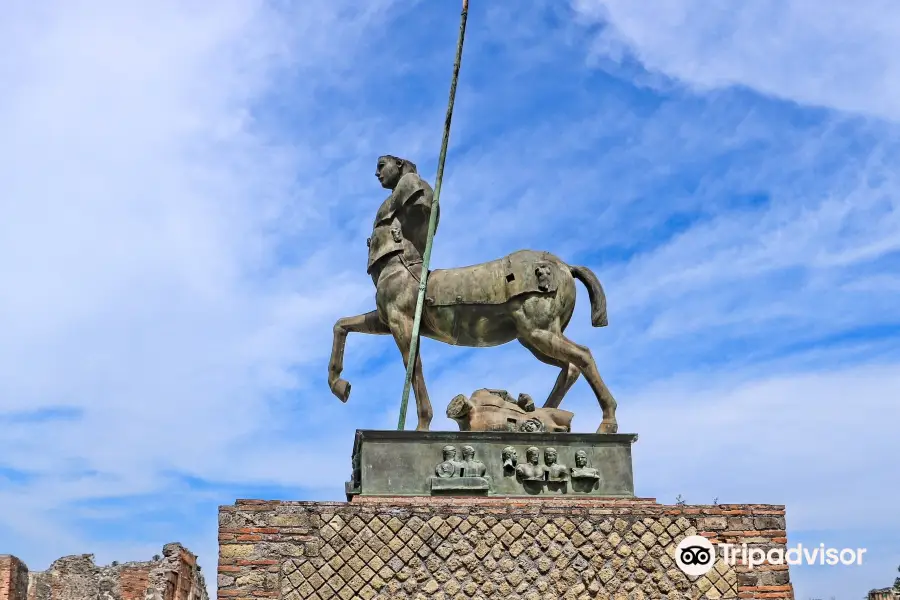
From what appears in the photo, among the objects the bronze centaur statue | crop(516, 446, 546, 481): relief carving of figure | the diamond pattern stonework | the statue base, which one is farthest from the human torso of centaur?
the diamond pattern stonework

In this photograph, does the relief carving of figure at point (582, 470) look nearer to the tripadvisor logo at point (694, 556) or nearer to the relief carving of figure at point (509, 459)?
the relief carving of figure at point (509, 459)

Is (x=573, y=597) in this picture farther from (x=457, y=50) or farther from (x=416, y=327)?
(x=457, y=50)

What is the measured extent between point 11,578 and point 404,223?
14.2ft

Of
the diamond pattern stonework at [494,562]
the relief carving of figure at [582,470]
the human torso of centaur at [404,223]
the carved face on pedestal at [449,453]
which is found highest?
the human torso of centaur at [404,223]

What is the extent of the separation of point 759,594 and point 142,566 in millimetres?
5342

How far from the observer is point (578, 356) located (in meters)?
9.89

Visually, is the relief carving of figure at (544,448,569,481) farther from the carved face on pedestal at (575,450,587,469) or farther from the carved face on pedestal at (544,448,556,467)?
the carved face on pedestal at (575,450,587,469)

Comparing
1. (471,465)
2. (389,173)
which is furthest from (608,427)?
(389,173)

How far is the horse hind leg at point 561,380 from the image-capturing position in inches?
400

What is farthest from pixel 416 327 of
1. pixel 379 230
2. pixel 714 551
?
pixel 714 551

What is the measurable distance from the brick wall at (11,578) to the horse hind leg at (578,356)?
4.57m

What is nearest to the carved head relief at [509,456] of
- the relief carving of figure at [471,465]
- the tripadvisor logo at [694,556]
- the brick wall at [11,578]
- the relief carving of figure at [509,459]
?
the relief carving of figure at [509,459]

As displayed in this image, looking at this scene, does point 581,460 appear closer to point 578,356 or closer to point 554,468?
point 554,468

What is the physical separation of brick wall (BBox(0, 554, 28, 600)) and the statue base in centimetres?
278
